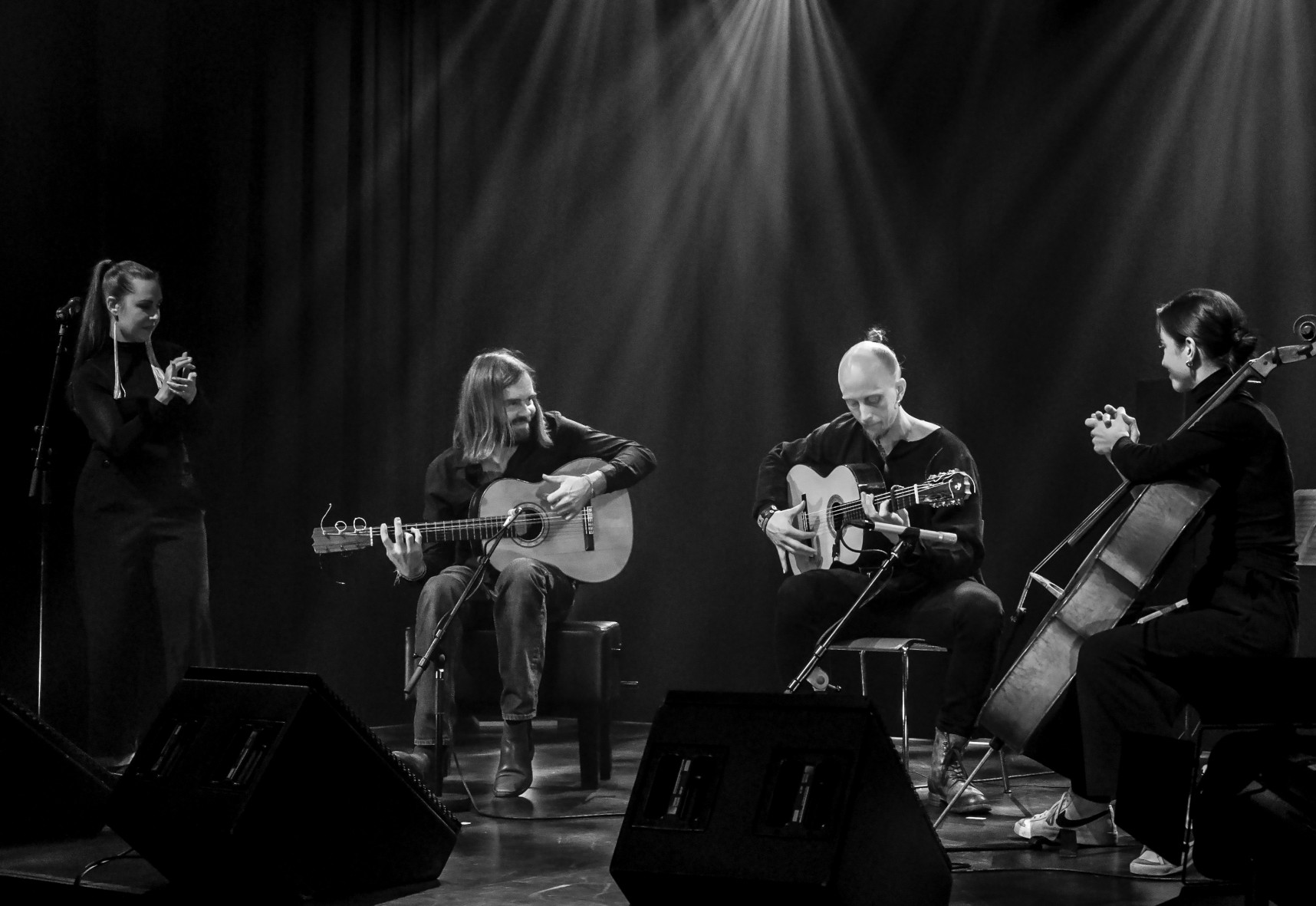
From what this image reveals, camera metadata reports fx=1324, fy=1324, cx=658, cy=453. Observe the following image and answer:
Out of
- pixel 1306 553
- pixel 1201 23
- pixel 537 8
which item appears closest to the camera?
pixel 1306 553

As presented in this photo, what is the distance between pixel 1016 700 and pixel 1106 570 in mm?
432

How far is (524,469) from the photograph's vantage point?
4.92m

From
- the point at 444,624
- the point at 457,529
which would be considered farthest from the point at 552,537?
the point at 444,624

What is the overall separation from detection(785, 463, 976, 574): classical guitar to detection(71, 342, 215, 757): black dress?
2.25 meters

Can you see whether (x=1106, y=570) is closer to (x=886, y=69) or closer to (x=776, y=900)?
(x=776, y=900)

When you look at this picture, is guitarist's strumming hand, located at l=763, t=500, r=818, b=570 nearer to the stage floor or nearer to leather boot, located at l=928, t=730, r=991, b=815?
leather boot, located at l=928, t=730, r=991, b=815

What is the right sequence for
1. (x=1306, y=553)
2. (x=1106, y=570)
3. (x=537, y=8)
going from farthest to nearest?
(x=537, y=8)
(x=1306, y=553)
(x=1106, y=570)

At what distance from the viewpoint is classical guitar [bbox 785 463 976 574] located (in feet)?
14.8

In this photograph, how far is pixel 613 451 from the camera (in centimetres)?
503

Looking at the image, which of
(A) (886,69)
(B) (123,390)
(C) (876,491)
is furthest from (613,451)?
(A) (886,69)

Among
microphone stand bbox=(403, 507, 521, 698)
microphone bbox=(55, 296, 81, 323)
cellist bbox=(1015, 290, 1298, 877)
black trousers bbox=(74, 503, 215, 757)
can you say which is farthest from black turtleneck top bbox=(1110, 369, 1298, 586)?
microphone bbox=(55, 296, 81, 323)

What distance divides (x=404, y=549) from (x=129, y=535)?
1040 mm

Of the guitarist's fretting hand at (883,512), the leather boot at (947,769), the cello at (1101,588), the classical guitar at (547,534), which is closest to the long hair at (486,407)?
the classical guitar at (547,534)

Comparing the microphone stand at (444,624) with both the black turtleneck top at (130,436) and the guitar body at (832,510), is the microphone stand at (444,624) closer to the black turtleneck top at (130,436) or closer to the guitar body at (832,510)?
the guitar body at (832,510)
